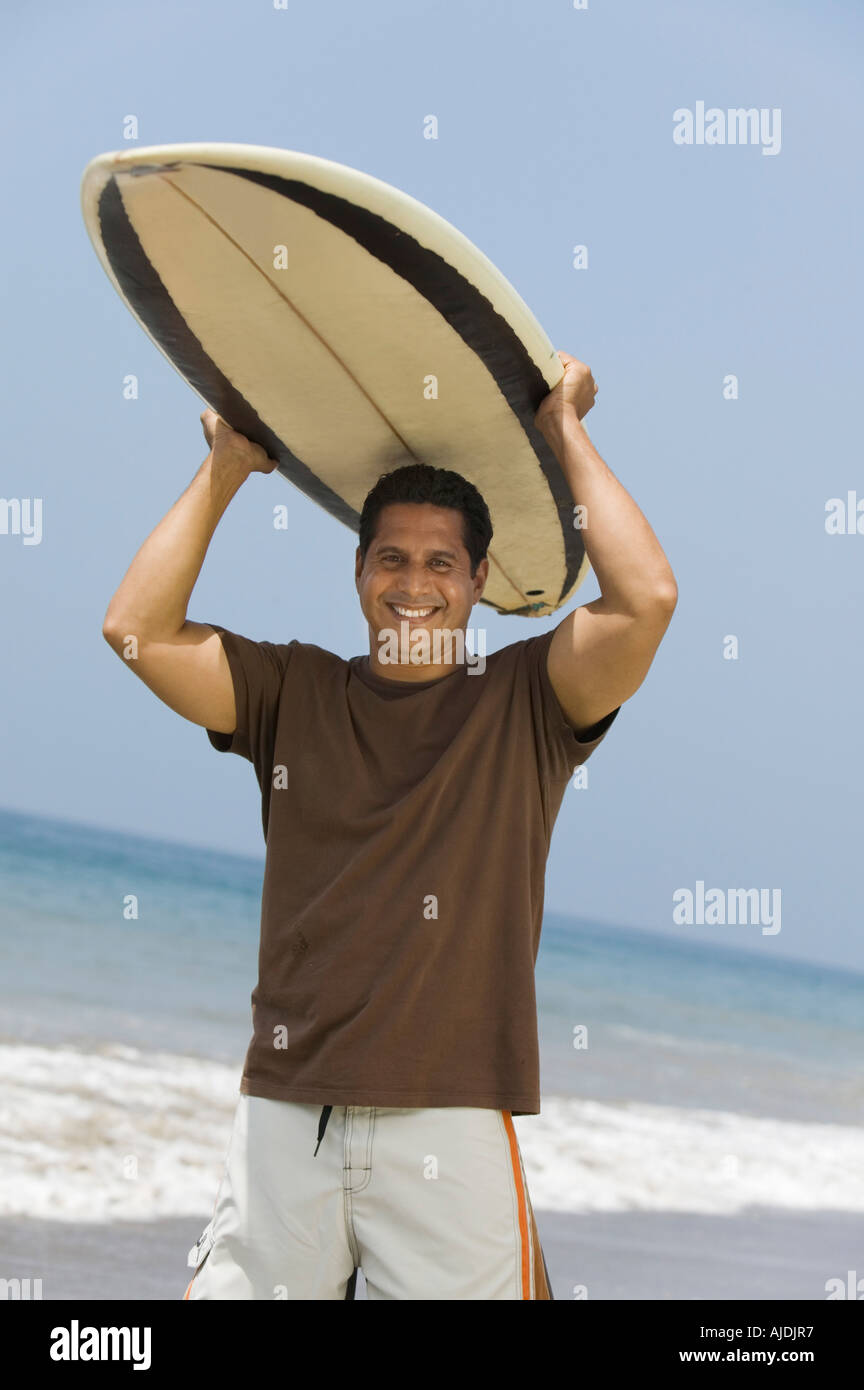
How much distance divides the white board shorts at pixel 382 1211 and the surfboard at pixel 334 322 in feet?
4.15

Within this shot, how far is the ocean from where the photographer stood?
635 cm

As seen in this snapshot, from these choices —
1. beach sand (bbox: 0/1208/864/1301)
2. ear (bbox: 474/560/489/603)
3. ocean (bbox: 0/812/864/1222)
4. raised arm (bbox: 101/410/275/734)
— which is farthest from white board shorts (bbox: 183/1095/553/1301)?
ocean (bbox: 0/812/864/1222)

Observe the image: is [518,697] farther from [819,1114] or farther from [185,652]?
[819,1114]

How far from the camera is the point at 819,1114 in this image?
11273 millimetres

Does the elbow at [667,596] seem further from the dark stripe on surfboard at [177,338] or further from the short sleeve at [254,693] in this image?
the dark stripe on surfboard at [177,338]

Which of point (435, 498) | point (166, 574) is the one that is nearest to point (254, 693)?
point (166, 574)

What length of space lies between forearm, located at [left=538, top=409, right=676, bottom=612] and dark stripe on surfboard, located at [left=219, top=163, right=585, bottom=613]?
0.75ft

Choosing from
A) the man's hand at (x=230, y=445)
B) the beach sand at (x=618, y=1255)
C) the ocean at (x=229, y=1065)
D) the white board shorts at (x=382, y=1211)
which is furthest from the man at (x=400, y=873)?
the ocean at (x=229, y=1065)

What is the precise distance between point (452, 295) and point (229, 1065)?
7.78 metres

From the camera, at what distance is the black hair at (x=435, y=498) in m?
2.45

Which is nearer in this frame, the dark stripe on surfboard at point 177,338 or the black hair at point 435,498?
the dark stripe on surfboard at point 177,338

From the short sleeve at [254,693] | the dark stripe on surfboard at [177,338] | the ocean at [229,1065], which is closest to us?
the dark stripe on surfboard at [177,338]

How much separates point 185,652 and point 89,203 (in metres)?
0.75
